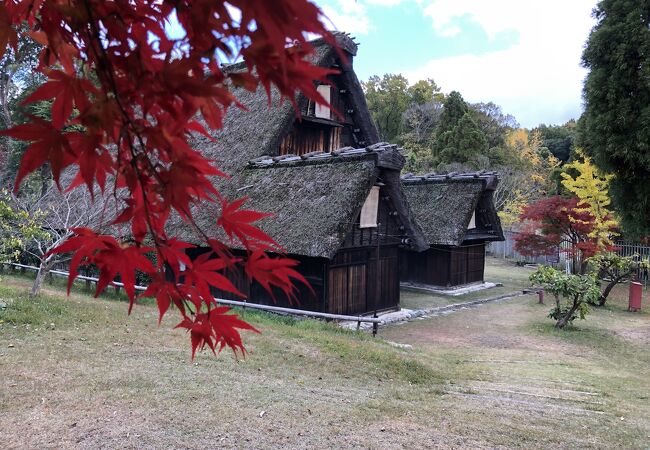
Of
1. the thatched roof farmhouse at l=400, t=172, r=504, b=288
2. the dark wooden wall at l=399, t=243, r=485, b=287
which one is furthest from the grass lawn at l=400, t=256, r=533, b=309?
the thatched roof farmhouse at l=400, t=172, r=504, b=288

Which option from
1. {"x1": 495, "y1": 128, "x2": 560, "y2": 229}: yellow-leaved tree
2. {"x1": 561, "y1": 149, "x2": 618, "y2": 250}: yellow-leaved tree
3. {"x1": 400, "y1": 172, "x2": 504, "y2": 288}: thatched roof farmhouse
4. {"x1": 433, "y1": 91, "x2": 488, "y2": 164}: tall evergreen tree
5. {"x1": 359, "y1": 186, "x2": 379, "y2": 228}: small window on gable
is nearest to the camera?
{"x1": 359, "y1": 186, "x2": 379, "y2": 228}: small window on gable

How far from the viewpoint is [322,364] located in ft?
22.5

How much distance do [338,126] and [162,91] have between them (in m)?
15.0

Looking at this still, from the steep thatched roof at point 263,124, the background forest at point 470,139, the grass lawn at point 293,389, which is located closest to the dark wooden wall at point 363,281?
the grass lawn at point 293,389

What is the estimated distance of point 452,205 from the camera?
58.6 feet

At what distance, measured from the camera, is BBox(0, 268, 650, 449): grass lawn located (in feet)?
13.1

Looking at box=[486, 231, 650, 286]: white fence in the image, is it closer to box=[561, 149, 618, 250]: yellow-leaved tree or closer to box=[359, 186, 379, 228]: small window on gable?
box=[561, 149, 618, 250]: yellow-leaved tree

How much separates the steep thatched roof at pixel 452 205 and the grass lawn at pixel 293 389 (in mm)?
7474

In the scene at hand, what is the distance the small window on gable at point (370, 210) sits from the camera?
39.6 feet

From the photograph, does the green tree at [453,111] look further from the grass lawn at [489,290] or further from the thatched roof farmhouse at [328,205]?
→ the thatched roof farmhouse at [328,205]

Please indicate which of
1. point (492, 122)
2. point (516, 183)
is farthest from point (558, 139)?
point (516, 183)

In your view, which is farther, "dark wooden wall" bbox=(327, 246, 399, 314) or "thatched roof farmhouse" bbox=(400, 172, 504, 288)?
"thatched roof farmhouse" bbox=(400, 172, 504, 288)

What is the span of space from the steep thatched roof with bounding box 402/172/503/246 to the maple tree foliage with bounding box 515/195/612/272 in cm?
127

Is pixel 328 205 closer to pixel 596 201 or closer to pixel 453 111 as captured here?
pixel 596 201
